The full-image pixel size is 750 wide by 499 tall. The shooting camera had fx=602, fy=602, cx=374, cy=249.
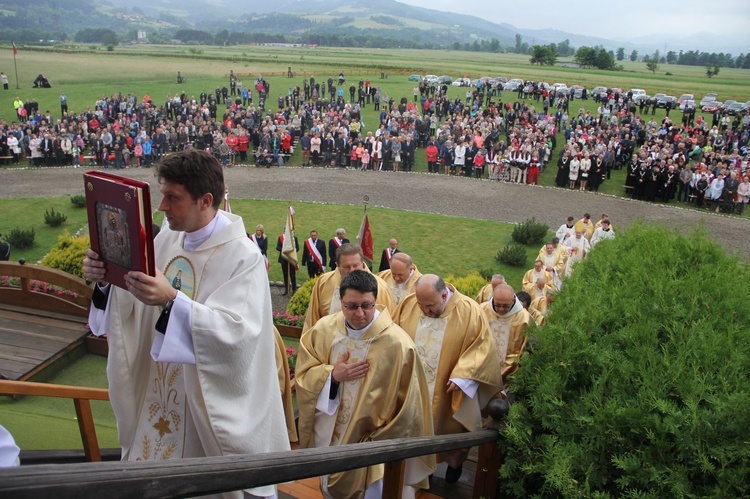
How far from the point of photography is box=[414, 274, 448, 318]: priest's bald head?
545 cm

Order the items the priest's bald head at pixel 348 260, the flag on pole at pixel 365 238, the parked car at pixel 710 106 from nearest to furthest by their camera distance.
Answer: the priest's bald head at pixel 348 260 → the flag on pole at pixel 365 238 → the parked car at pixel 710 106

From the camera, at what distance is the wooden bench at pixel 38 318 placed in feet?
24.9

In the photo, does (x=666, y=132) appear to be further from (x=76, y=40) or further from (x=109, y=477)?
(x=76, y=40)

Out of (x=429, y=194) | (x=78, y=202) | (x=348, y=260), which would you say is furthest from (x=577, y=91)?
(x=348, y=260)

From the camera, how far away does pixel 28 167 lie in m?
29.0

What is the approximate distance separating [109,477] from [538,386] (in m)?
2.95

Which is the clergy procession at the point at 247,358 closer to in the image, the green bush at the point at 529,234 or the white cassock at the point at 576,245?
the white cassock at the point at 576,245

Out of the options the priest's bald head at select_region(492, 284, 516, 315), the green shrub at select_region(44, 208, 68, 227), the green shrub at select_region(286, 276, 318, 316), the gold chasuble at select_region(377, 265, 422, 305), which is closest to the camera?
the priest's bald head at select_region(492, 284, 516, 315)

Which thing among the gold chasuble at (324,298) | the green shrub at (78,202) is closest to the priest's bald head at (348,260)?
the gold chasuble at (324,298)

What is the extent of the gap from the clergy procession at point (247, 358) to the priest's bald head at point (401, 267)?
181 centimetres

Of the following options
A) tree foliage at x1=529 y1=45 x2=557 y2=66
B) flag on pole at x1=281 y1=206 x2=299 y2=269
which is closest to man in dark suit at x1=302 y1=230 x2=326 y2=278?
flag on pole at x1=281 y1=206 x2=299 y2=269

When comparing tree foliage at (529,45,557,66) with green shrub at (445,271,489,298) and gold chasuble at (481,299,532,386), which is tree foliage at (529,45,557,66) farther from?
gold chasuble at (481,299,532,386)

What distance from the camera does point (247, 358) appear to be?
3.02m

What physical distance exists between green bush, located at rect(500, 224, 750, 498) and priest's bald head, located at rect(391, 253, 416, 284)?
9.93 feet
